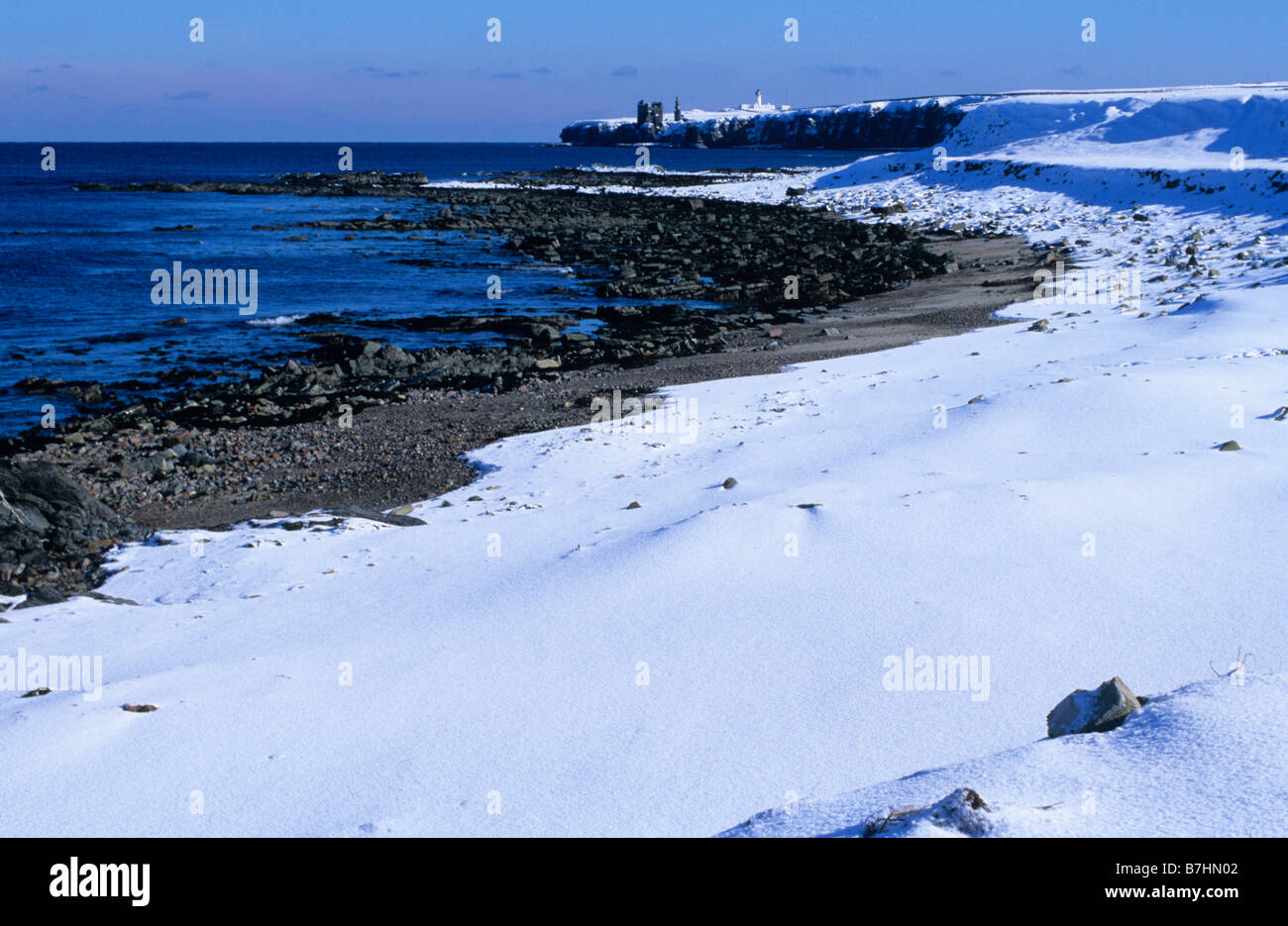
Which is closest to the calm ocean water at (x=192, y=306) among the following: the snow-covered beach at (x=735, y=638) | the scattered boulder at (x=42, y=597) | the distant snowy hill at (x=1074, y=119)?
the scattered boulder at (x=42, y=597)

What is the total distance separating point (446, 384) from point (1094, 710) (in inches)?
522

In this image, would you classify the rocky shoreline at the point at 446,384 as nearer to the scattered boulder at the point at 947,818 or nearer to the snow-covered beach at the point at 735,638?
the snow-covered beach at the point at 735,638

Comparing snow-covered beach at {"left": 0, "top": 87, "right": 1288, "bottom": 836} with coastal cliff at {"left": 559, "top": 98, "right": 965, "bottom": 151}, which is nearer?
snow-covered beach at {"left": 0, "top": 87, "right": 1288, "bottom": 836}

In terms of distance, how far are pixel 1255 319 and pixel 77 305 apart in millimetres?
25256

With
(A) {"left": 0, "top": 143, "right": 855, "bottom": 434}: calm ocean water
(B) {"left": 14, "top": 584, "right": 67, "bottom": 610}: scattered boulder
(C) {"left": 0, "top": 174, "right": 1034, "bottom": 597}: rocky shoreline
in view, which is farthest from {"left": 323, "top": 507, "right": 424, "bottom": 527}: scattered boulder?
(A) {"left": 0, "top": 143, "right": 855, "bottom": 434}: calm ocean water

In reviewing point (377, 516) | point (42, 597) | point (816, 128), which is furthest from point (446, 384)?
point (816, 128)

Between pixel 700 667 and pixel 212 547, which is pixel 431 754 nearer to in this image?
pixel 700 667

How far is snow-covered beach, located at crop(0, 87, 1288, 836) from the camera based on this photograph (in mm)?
3584

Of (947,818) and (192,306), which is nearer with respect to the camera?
(947,818)

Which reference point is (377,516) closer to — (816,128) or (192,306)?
(192,306)

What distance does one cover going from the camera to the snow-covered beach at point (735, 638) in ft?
11.8

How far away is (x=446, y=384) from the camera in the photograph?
15.6m

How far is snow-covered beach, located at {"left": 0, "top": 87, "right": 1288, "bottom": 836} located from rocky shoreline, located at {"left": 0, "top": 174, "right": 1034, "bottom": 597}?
1160mm

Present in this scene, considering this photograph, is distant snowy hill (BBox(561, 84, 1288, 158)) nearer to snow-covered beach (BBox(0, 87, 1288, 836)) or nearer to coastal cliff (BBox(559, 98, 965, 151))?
coastal cliff (BBox(559, 98, 965, 151))
